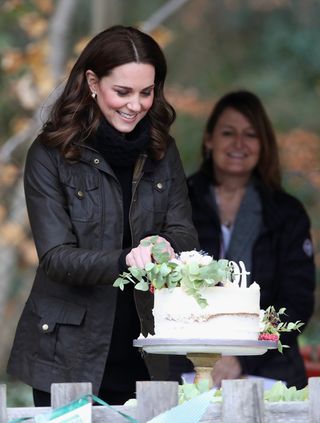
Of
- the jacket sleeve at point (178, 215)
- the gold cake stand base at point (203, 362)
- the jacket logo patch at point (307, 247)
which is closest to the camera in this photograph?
the gold cake stand base at point (203, 362)

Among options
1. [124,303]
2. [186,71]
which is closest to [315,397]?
[124,303]

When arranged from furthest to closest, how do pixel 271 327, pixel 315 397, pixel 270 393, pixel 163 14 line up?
pixel 163 14 → pixel 271 327 → pixel 270 393 → pixel 315 397

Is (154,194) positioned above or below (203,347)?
above

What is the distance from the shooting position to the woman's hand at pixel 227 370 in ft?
21.1

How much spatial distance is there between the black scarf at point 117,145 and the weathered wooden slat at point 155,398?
1432 mm

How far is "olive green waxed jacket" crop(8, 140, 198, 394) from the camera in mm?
4578

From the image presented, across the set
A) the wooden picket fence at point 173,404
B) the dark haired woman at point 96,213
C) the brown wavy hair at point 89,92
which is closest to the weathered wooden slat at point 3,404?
the wooden picket fence at point 173,404

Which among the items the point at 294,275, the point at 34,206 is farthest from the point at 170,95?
the point at 34,206

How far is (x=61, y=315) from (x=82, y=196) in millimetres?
419

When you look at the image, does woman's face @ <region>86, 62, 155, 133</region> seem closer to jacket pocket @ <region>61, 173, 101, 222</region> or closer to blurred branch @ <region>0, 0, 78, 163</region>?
jacket pocket @ <region>61, 173, 101, 222</region>

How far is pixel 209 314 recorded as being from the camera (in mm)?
4090

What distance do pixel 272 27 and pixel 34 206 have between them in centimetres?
1386

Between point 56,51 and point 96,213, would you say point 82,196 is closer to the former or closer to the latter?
point 96,213

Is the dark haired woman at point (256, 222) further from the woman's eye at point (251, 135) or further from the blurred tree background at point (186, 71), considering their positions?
the blurred tree background at point (186, 71)
